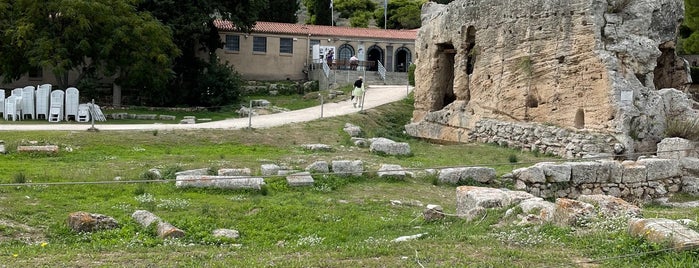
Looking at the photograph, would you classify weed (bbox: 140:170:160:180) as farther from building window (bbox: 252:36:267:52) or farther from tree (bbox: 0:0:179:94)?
building window (bbox: 252:36:267:52)

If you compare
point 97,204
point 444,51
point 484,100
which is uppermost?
point 444,51

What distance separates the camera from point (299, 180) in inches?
593

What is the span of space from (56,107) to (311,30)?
24869 millimetres

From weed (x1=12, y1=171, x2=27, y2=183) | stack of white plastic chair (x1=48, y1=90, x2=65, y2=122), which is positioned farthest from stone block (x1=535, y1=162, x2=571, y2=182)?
stack of white plastic chair (x1=48, y1=90, x2=65, y2=122)

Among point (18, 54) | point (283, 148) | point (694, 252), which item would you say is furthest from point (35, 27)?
point (694, 252)

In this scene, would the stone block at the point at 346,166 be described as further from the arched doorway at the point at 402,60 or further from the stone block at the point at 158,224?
the arched doorway at the point at 402,60

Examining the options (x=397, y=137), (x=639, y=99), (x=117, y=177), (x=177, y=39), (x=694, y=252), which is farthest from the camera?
(x=177, y=39)

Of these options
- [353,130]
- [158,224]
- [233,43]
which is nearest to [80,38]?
[353,130]

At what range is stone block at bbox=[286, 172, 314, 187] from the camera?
1493 centimetres

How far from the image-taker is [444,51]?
29359 millimetres

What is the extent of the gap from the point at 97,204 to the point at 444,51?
19.2 meters

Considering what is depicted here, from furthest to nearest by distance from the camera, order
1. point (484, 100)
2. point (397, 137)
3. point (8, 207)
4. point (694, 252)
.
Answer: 1. point (397, 137)
2. point (484, 100)
3. point (8, 207)
4. point (694, 252)

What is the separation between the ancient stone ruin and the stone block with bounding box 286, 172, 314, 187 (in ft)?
28.0

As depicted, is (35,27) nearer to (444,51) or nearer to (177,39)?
(177,39)
